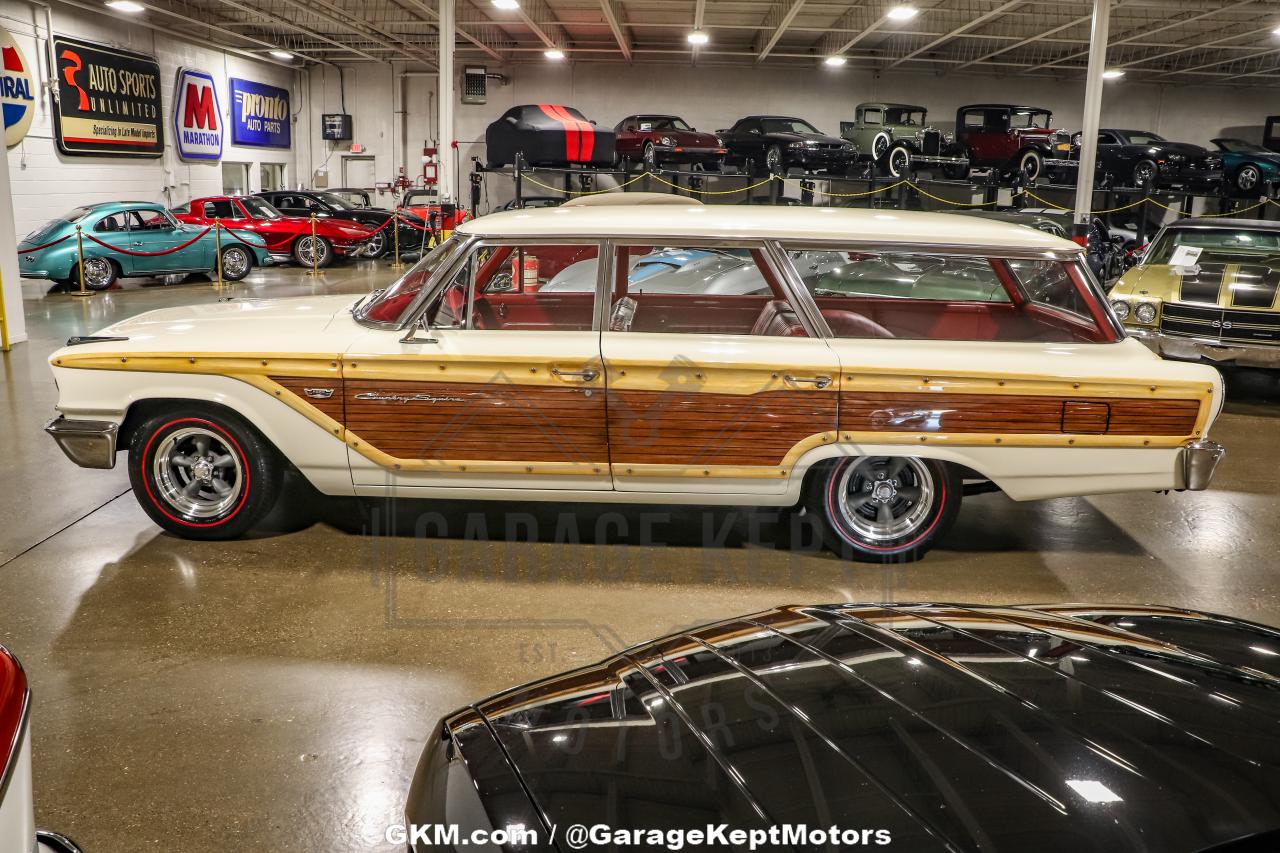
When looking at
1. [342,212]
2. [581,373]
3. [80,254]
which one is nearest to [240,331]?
[581,373]

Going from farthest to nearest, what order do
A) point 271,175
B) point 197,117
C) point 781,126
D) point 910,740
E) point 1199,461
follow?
point 271,175 → point 197,117 → point 781,126 → point 1199,461 → point 910,740

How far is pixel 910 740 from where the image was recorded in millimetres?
1551

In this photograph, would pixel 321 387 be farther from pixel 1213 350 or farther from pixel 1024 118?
pixel 1024 118

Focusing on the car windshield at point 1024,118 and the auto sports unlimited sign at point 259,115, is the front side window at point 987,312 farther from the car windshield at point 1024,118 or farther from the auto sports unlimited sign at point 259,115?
the auto sports unlimited sign at point 259,115

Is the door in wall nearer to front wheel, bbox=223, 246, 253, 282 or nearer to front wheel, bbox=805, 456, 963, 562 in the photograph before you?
front wheel, bbox=223, 246, 253, 282

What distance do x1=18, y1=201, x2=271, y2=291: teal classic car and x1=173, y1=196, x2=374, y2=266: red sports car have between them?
136 cm

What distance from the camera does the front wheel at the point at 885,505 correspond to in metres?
4.43

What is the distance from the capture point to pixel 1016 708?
163 centimetres

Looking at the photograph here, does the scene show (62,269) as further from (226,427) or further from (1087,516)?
(1087,516)

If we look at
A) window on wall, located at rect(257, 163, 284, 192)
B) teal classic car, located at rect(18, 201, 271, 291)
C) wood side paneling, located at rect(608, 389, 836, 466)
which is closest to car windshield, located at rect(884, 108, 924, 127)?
teal classic car, located at rect(18, 201, 271, 291)

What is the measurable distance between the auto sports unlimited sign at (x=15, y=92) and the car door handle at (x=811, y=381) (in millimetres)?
15754

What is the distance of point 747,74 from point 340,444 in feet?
81.6

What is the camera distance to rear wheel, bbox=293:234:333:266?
714 inches

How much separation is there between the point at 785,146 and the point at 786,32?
4.94m
